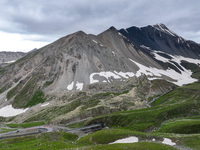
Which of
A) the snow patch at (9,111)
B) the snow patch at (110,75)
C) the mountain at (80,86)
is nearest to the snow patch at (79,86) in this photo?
the mountain at (80,86)

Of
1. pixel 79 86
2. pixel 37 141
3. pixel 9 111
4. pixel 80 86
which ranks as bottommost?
pixel 37 141

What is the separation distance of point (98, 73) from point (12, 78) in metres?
101

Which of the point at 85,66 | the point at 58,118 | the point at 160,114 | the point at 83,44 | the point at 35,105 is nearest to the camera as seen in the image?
the point at 160,114

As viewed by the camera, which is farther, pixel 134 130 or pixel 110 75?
pixel 110 75

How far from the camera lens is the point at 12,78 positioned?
196 meters

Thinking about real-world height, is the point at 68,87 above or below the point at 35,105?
above

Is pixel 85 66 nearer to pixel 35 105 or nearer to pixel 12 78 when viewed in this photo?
pixel 35 105

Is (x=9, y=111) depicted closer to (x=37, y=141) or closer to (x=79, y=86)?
(x=79, y=86)

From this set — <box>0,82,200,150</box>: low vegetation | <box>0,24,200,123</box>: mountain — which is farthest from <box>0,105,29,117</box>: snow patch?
<box>0,82,200,150</box>: low vegetation

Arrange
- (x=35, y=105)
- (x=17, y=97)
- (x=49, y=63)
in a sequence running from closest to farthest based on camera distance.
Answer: (x=35, y=105) → (x=17, y=97) → (x=49, y=63)

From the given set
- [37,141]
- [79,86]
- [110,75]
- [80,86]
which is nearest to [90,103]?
[80,86]

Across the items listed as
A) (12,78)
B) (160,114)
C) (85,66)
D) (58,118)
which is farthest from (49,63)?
(160,114)

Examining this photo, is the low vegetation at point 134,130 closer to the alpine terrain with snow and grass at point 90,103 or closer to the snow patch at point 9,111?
the alpine terrain with snow and grass at point 90,103

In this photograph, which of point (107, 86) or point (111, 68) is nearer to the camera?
point (107, 86)
